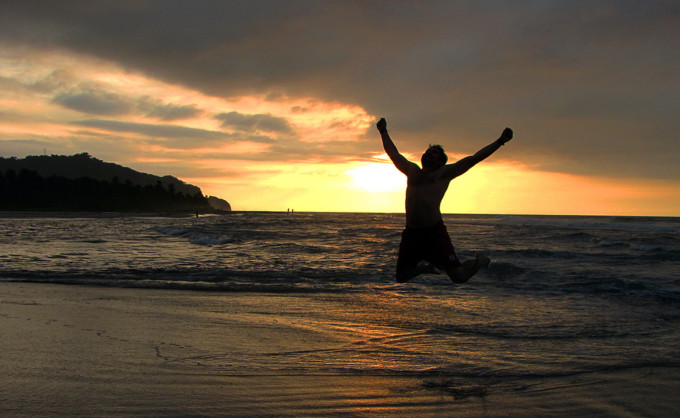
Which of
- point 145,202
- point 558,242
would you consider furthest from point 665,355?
point 145,202

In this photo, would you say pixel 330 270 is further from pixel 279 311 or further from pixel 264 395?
pixel 264 395

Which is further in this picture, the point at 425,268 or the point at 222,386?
the point at 425,268

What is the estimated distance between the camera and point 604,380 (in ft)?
16.6

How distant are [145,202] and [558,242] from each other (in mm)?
135447

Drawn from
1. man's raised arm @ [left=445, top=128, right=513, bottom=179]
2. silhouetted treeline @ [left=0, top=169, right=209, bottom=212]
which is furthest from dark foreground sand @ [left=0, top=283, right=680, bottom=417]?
silhouetted treeline @ [left=0, top=169, right=209, bottom=212]

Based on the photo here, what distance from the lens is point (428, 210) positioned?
5969 millimetres

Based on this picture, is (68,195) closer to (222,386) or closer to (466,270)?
(466,270)

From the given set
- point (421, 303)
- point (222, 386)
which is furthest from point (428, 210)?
point (421, 303)

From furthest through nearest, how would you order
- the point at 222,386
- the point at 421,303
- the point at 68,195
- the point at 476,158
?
the point at 68,195 → the point at 421,303 → the point at 476,158 → the point at 222,386

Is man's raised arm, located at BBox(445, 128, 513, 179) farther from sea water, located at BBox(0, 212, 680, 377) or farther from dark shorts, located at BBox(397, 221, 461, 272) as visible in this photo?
sea water, located at BBox(0, 212, 680, 377)

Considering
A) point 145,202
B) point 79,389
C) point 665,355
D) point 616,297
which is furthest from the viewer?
point 145,202

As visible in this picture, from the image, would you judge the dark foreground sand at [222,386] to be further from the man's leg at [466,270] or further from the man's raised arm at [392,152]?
the man's raised arm at [392,152]

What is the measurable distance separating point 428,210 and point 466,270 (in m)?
1.06

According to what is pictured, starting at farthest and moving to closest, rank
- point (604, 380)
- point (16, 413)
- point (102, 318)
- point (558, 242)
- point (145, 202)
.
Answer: point (145, 202)
point (558, 242)
point (102, 318)
point (604, 380)
point (16, 413)
